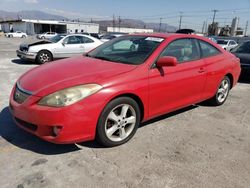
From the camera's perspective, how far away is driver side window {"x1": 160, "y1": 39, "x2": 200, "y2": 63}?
4055 millimetres

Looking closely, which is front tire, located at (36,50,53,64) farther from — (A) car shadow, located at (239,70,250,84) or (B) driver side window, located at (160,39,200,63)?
(B) driver side window, located at (160,39,200,63)

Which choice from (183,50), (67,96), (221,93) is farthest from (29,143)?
(221,93)

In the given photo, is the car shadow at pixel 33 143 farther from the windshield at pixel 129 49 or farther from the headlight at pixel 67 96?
the windshield at pixel 129 49

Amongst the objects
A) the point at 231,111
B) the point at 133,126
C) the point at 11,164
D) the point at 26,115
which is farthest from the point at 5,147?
the point at 231,111

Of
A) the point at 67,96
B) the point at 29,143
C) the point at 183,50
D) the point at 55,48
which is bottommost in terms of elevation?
the point at 29,143

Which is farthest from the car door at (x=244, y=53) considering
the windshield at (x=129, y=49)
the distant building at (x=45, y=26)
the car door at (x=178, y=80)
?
the distant building at (x=45, y=26)

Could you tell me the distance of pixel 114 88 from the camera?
3.19m

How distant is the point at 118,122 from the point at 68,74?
914 mm

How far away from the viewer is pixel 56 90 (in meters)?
3.01

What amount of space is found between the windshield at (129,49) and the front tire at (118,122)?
677mm

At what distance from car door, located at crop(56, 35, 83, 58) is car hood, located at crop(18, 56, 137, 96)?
7.53 m

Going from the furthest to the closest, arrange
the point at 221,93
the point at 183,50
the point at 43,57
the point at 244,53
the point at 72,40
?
the point at 72,40 → the point at 43,57 → the point at 244,53 → the point at 221,93 → the point at 183,50

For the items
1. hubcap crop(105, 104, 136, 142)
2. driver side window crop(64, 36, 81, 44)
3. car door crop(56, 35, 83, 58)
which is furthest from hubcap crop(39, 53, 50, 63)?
hubcap crop(105, 104, 136, 142)

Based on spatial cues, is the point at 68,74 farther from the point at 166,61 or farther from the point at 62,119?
the point at 166,61
